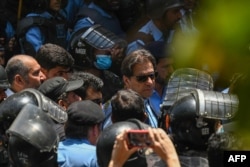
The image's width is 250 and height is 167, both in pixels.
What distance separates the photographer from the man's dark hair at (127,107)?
3.57m

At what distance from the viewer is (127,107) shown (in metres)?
3.59

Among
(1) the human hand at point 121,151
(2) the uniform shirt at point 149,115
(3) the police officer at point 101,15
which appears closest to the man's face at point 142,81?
Result: (2) the uniform shirt at point 149,115

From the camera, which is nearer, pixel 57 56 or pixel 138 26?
pixel 57 56

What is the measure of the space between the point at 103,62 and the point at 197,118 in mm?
2781

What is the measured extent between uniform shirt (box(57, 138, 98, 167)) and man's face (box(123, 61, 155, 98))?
4.35ft

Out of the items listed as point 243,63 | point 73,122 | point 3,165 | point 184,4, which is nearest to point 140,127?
point 73,122

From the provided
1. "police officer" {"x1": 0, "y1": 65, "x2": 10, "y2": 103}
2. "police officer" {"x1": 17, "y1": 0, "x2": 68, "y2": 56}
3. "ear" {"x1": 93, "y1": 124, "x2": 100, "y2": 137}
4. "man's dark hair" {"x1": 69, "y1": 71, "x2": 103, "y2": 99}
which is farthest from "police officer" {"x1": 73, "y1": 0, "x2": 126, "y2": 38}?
"ear" {"x1": 93, "y1": 124, "x2": 100, "y2": 137}

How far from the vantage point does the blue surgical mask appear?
5.78m

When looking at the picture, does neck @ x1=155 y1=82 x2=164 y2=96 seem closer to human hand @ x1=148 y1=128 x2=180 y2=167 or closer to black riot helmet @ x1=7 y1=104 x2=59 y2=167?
black riot helmet @ x1=7 y1=104 x2=59 y2=167

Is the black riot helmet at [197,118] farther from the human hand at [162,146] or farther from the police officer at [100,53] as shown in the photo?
the police officer at [100,53]

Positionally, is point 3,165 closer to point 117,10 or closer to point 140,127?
point 140,127

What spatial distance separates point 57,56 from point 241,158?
384cm

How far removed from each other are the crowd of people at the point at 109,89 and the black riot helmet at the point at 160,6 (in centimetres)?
1

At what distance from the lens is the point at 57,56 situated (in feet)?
17.1
